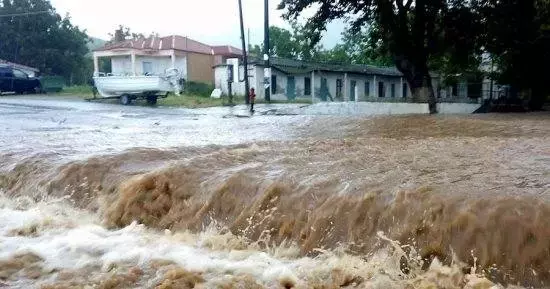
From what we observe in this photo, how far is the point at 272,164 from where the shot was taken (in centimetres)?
608

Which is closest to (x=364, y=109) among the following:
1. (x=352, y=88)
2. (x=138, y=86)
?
(x=138, y=86)

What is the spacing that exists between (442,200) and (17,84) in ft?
92.2

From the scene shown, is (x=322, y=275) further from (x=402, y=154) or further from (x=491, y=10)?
(x=491, y=10)

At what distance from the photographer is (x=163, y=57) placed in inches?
1446

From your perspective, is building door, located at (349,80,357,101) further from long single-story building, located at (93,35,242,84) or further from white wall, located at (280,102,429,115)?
white wall, located at (280,102,429,115)

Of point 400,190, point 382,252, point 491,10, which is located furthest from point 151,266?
point 491,10

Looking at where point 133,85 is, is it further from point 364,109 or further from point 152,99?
point 364,109

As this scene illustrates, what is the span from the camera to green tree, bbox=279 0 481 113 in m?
19.7

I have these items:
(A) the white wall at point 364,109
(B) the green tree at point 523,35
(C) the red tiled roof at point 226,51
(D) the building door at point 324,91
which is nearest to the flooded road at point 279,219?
(B) the green tree at point 523,35

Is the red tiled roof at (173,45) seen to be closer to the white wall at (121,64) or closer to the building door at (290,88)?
the white wall at (121,64)

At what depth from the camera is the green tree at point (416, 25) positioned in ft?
64.5

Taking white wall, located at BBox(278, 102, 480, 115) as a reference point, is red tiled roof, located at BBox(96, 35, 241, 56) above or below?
above

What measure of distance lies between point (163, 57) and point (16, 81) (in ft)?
34.6

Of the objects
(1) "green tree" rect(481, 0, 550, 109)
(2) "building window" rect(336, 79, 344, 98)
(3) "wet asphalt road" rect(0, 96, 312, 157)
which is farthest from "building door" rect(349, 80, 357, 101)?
(3) "wet asphalt road" rect(0, 96, 312, 157)
